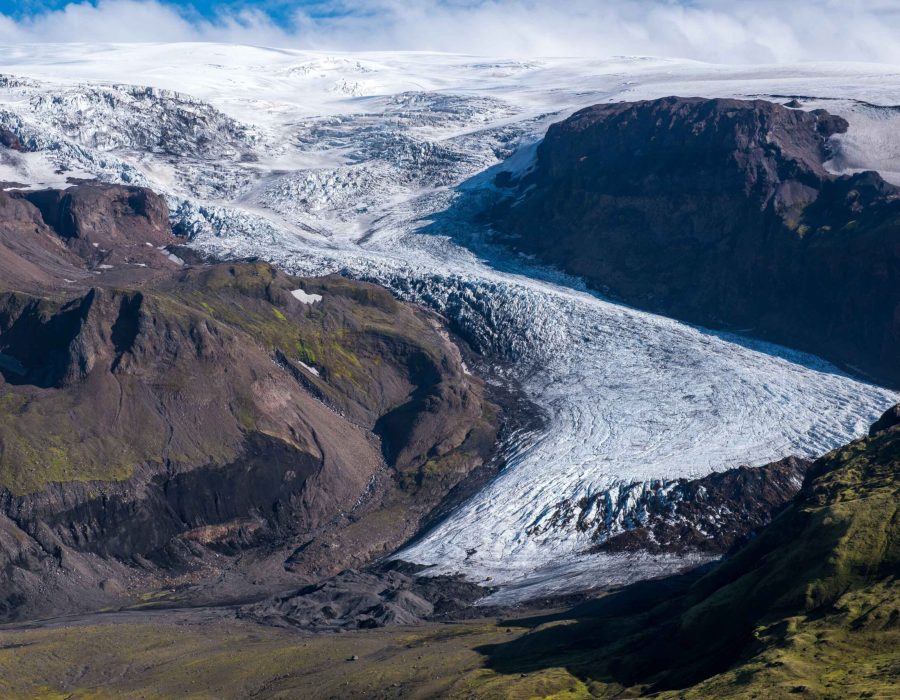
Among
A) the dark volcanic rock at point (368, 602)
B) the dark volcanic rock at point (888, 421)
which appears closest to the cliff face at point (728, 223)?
the dark volcanic rock at point (888, 421)

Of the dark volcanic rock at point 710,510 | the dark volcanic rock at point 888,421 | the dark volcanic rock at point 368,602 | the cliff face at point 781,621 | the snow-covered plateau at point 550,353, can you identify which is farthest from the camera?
the snow-covered plateau at point 550,353

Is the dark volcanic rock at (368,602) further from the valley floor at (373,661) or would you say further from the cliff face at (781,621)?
the cliff face at (781,621)

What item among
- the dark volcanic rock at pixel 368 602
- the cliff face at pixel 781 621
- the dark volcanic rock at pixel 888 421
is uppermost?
the dark volcanic rock at pixel 888 421

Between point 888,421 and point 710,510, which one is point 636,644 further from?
point 710,510

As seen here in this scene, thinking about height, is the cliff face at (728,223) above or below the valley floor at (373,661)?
above

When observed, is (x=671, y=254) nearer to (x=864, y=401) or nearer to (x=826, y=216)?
(x=826, y=216)

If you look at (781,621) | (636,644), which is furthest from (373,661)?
(781,621)

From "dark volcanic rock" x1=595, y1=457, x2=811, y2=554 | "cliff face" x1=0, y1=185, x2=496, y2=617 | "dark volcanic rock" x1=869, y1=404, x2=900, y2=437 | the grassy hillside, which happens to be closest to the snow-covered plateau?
"dark volcanic rock" x1=595, y1=457, x2=811, y2=554

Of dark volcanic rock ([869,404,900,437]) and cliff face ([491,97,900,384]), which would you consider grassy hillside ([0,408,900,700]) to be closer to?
dark volcanic rock ([869,404,900,437])
